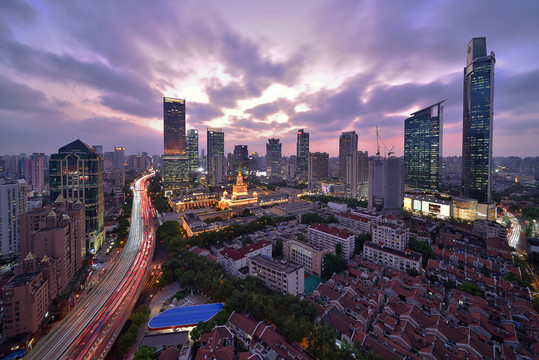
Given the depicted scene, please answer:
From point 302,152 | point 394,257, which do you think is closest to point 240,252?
point 394,257

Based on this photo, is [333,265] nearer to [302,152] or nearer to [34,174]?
[34,174]

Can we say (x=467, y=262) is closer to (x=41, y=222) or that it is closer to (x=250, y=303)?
(x=250, y=303)

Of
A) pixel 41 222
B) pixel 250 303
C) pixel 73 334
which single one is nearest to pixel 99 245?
pixel 41 222

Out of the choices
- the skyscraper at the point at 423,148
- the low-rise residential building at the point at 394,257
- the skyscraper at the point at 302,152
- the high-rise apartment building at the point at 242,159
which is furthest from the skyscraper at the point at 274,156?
the low-rise residential building at the point at 394,257

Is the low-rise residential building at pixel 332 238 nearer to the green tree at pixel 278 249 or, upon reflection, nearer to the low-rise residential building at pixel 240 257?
the green tree at pixel 278 249

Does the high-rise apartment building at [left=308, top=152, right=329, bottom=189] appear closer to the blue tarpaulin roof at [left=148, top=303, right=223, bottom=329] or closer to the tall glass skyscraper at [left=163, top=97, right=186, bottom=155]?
the tall glass skyscraper at [left=163, top=97, right=186, bottom=155]

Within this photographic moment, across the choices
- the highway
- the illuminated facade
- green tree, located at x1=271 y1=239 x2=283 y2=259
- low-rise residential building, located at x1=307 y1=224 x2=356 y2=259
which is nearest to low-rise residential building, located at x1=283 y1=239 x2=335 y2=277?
green tree, located at x1=271 y1=239 x2=283 y2=259
